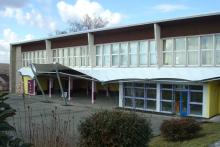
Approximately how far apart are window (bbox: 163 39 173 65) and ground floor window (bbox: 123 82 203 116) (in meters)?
2.13

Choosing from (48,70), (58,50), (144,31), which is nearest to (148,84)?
(144,31)

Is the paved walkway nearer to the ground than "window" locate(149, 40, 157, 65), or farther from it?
nearer to the ground

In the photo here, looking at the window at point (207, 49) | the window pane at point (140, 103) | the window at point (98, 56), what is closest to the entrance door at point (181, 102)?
the window at point (207, 49)

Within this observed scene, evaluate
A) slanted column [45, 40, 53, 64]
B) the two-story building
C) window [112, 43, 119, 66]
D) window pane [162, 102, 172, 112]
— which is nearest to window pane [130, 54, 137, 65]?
the two-story building

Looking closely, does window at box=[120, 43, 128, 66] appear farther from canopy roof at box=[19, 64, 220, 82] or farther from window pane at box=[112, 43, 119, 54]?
canopy roof at box=[19, 64, 220, 82]

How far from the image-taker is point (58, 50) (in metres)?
41.9

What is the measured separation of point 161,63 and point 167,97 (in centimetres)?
303

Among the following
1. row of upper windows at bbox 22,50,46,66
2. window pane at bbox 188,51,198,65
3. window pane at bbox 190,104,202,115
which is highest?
row of upper windows at bbox 22,50,46,66

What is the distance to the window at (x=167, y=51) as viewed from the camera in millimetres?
28203

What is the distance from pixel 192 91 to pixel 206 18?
5.41 meters

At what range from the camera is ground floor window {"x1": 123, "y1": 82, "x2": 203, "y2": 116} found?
25.8 m

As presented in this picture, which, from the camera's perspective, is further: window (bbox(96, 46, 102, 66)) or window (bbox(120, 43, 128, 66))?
window (bbox(96, 46, 102, 66))

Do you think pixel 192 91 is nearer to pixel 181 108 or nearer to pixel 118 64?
pixel 181 108

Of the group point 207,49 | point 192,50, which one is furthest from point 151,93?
point 207,49
